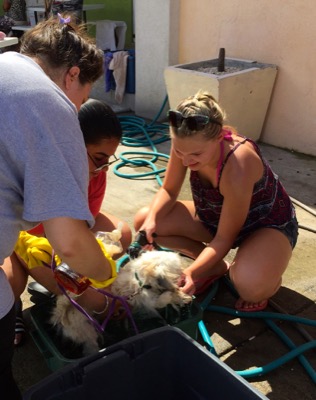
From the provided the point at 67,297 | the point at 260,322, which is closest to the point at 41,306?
the point at 67,297

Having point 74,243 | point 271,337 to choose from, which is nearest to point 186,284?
point 271,337

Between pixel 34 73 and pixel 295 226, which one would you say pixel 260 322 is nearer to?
pixel 295 226

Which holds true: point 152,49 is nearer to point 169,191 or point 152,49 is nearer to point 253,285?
point 169,191

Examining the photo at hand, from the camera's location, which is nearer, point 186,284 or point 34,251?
point 34,251

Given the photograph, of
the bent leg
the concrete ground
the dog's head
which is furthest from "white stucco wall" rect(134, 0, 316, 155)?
the dog's head

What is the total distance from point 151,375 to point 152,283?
358 mm

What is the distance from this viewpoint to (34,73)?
108 cm

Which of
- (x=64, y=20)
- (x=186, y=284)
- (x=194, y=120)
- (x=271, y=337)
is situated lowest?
(x=271, y=337)

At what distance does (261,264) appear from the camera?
2.17 metres

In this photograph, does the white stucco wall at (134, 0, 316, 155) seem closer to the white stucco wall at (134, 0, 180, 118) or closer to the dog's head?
the white stucco wall at (134, 0, 180, 118)

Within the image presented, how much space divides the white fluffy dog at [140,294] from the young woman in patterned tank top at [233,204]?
0.35ft

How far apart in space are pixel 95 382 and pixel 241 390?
1.57 ft

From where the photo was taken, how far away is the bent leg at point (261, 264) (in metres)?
2.17

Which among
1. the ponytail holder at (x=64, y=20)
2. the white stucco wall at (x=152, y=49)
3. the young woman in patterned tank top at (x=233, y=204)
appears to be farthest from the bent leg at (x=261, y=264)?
the white stucco wall at (x=152, y=49)
